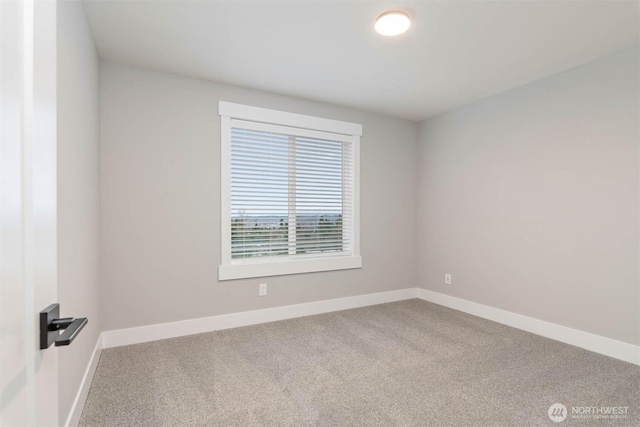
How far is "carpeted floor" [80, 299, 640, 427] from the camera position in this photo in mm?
1875

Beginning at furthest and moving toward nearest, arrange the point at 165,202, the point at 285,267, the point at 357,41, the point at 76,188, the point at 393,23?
the point at 285,267, the point at 165,202, the point at 357,41, the point at 393,23, the point at 76,188

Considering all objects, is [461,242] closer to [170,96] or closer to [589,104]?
[589,104]

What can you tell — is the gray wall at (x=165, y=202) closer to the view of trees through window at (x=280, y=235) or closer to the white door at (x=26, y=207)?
the view of trees through window at (x=280, y=235)

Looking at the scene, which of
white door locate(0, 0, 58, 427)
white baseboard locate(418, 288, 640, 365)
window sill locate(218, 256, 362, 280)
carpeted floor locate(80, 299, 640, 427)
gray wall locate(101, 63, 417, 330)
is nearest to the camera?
white door locate(0, 0, 58, 427)

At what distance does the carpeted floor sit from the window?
827mm

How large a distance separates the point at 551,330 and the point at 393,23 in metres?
3.04

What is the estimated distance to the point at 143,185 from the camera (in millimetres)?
2945

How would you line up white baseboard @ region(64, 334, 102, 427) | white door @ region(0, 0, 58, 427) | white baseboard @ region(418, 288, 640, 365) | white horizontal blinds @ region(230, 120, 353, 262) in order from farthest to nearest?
white horizontal blinds @ region(230, 120, 353, 262), white baseboard @ region(418, 288, 640, 365), white baseboard @ region(64, 334, 102, 427), white door @ region(0, 0, 58, 427)

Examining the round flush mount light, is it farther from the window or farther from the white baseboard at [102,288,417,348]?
the white baseboard at [102,288,417,348]

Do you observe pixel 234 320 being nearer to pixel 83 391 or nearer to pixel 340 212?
pixel 83 391

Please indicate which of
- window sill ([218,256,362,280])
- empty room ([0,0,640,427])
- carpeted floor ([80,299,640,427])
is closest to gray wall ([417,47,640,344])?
empty room ([0,0,640,427])

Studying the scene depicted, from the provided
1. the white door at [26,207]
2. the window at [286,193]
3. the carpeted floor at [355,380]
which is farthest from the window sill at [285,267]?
the white door at [26,207]

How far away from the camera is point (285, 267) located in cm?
360

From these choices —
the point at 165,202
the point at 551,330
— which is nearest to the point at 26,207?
the point at 165,202
